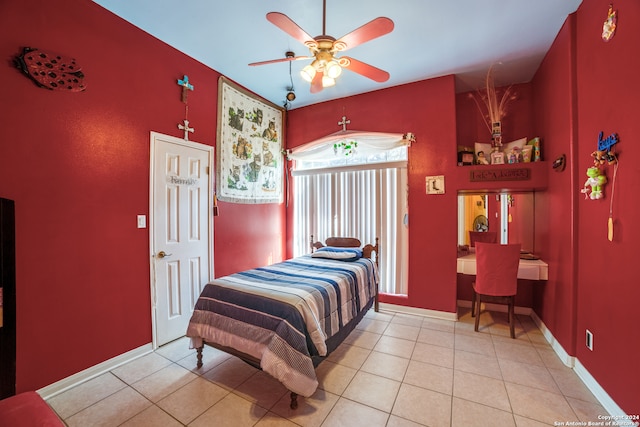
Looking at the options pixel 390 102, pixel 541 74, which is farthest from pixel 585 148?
pixel 390 102

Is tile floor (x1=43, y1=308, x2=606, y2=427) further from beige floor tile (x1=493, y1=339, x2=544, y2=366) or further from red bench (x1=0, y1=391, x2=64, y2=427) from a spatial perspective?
red bench (x1=0, y1=391, x2=64, y2=427)

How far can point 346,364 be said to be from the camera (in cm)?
237

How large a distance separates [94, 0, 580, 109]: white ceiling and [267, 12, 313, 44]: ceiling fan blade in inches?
25.7

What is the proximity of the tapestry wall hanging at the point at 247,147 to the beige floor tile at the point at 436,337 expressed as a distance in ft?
9.20

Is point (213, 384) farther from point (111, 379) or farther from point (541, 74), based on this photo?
point (541, 74)

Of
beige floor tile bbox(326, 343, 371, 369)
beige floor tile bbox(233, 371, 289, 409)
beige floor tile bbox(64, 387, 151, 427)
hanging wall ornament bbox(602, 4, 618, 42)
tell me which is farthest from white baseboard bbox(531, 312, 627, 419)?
beige floor tile bbox(64, 387, 151, 427)

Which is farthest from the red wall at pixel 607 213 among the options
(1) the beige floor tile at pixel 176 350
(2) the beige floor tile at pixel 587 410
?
(1) the beige floor tile at pixel 176 350

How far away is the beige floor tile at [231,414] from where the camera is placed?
169 cm

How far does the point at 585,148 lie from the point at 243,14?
312 cm

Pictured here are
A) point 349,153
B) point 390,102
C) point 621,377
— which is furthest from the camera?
point 349,153

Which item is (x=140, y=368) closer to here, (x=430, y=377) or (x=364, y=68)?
(x=430, y=377)

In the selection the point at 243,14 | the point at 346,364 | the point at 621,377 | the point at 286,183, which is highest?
the point at 243,14

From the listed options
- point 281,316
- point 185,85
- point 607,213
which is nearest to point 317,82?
point 185,85

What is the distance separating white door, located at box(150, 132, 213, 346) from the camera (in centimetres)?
263
